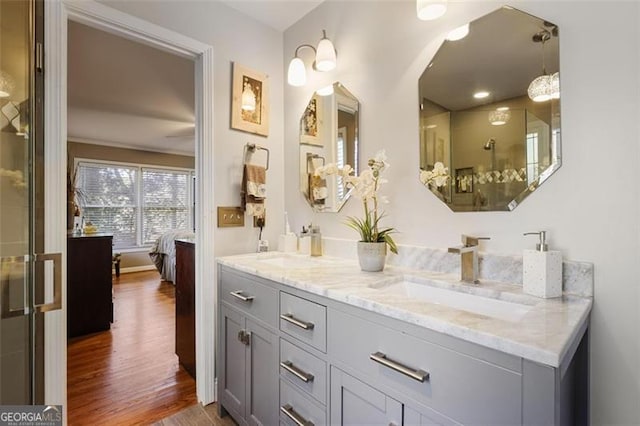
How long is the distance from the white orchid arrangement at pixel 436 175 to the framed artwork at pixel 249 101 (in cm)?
123

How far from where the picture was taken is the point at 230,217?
2.02 meters

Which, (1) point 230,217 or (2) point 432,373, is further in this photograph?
(1) point 230,217

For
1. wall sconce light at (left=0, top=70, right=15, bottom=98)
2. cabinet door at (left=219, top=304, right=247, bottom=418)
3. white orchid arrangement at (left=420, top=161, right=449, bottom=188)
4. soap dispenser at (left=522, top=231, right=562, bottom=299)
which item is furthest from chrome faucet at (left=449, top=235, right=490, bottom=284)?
wall sconce light at (left=0, top=70, right=15, bottom=98)

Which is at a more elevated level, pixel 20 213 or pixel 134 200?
pixel 134 200

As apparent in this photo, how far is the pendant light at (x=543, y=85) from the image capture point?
3.62 ft

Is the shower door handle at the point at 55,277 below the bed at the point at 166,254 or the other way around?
the other way around

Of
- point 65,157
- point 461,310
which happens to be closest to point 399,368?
point 461,310

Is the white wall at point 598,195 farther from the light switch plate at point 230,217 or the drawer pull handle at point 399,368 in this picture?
the light switch plate at point 230,217

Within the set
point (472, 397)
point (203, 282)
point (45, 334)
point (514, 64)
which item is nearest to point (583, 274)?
point (472, 397)

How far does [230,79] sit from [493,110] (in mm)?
1583

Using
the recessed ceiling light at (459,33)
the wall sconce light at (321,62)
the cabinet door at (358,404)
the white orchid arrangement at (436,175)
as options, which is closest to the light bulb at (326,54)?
the wall sconce light at (321,62)

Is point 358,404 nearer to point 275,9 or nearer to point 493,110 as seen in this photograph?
point 493,110

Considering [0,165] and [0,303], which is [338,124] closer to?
[0,165]

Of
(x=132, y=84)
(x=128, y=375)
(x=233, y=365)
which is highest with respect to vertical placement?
(x=132, y=84)
